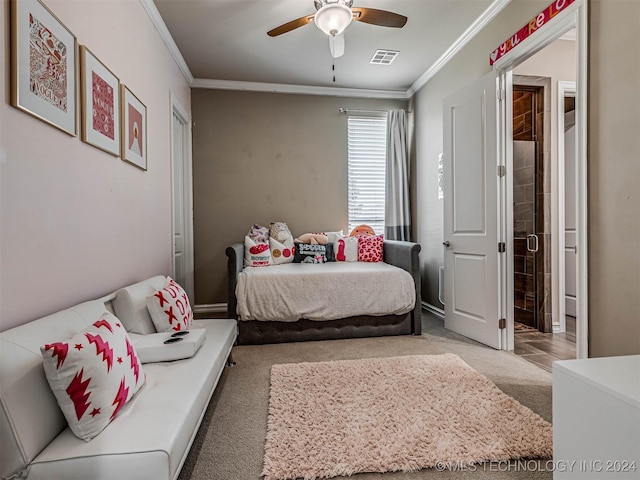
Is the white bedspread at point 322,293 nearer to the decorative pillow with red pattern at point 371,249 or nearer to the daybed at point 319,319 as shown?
the daybed at point 319,319

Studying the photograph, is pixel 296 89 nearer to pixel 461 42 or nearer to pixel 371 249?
pixel 461 42

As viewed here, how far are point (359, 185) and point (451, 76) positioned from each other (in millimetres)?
1596

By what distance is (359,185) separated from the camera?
4387mm

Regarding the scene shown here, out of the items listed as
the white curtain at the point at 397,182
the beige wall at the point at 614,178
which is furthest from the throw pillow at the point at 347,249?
the beige wall at the point at 614,178

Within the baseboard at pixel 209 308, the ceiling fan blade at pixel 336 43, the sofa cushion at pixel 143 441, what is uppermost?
the ceiling fan blade at pixel 336 43

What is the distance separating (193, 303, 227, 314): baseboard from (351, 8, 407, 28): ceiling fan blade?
3301 millimetres

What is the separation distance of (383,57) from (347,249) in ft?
6.84

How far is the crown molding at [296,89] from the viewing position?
400 centimetres

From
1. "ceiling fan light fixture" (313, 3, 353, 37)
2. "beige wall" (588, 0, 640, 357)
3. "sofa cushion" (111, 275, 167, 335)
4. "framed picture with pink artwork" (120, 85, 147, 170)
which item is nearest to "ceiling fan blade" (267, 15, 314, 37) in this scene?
"ceiling fan light fixture" (313, 3, 353, 37)

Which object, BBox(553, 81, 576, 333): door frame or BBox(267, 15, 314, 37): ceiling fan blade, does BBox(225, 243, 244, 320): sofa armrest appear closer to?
BBox(267, 15, 314, 37): ceiling fan blade

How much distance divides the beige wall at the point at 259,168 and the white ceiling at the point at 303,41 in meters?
0.32

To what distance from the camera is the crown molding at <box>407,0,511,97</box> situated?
104 inches

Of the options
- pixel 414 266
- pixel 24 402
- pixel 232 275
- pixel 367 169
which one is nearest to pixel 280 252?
pixel 232 275

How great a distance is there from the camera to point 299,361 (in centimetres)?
253
